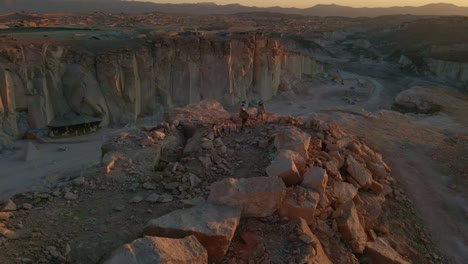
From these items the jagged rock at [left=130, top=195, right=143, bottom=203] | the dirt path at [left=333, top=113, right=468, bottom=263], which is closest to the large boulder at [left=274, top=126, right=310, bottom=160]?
the jagged rock at [left=130, top=195, right=143, bottom=203]


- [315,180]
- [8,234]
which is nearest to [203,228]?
[315,180]

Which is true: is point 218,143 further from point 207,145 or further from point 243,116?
point 243,116

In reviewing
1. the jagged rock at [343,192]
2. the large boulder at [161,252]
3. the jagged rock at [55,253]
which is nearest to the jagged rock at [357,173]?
the jagged rock at [343,192]

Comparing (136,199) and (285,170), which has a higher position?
(285,170)

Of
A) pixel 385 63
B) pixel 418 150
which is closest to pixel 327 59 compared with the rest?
pixel 385 63

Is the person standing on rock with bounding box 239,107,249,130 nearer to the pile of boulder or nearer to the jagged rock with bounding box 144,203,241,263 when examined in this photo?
the pile of boulder

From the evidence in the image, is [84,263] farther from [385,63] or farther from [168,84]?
[385,63]
